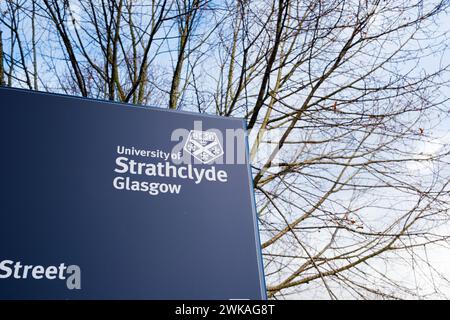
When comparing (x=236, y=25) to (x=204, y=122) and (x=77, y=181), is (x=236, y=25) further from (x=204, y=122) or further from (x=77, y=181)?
(x=77, y=181)

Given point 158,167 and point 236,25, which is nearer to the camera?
point 158,167

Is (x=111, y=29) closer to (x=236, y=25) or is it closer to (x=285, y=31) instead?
(x=236, y=25)

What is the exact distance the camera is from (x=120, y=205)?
1939mm

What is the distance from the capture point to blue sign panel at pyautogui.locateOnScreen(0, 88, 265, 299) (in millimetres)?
1751

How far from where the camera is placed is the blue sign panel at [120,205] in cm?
175

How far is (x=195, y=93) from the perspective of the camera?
4.53 meters

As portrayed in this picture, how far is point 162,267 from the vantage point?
1848 millimetres

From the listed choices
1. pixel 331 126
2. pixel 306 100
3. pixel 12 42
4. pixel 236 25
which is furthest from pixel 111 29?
pixel 331 126

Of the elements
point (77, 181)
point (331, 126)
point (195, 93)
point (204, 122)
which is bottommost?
point (77, 181)
